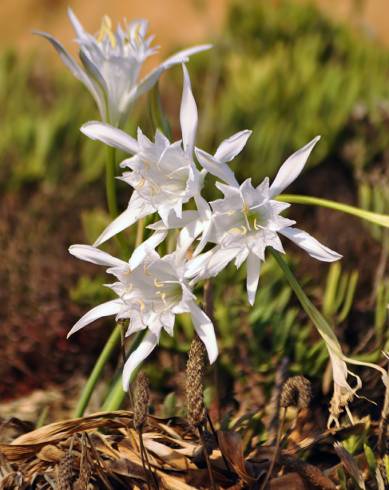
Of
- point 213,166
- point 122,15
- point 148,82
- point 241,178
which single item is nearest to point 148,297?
point 213,166

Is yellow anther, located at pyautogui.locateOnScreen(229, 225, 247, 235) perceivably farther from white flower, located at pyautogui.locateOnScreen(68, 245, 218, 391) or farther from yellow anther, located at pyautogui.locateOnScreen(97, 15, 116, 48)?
yellow anther, located at pyautogui.locateOnScreen(97, 15, 116, 48)

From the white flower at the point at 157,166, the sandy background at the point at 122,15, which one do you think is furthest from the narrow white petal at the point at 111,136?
the sandy background at the point at 122,15

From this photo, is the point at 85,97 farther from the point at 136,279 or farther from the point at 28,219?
the point at 136,279

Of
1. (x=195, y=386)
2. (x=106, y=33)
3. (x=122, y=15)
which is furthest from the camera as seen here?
(x=122, y=15)

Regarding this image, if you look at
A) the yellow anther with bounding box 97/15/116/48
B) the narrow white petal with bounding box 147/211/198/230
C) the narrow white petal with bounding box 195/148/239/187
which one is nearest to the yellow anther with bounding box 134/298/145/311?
the narrow white petal with bounding box 147/211/198/230

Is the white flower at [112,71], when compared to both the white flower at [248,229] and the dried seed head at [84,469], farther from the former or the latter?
the dried seed head at [84,469]

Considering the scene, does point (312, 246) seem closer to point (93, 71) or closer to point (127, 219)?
point (127, 219)
